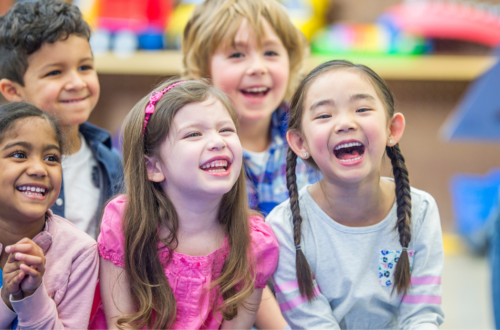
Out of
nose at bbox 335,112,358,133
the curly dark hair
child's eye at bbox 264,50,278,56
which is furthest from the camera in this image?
child's eye at bbox 264,50,278,56

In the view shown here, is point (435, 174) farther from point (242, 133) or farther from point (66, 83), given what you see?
point (66, 83)

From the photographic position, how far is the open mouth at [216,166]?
1.06m

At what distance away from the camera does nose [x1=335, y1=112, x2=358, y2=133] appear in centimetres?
102

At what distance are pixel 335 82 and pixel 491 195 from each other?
2.20 meters

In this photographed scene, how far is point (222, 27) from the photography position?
4.83 feet

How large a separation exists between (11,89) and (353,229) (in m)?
0.94

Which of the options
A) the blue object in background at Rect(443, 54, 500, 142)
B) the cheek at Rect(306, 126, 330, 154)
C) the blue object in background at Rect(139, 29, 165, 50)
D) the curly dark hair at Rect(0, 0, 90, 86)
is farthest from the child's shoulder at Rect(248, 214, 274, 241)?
the blue object in background at Rect(139, 29, 165, 50)

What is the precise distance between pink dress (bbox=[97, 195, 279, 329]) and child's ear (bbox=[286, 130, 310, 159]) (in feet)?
0.66

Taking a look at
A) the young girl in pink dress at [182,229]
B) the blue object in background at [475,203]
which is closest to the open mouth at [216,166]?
the young girl in pink dress at [182,229]

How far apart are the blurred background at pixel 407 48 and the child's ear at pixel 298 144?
166 cm

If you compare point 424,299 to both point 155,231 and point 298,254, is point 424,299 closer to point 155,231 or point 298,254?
point 298,254

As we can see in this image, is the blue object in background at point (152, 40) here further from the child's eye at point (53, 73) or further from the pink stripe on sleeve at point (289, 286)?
the pink stripe on sleeve at point (289, 286)

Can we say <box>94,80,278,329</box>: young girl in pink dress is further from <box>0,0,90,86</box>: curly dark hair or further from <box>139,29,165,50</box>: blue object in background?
<box>139,29,165,50</box>: blue object in background

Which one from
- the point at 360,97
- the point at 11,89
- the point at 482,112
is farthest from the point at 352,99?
the point at 482,112
